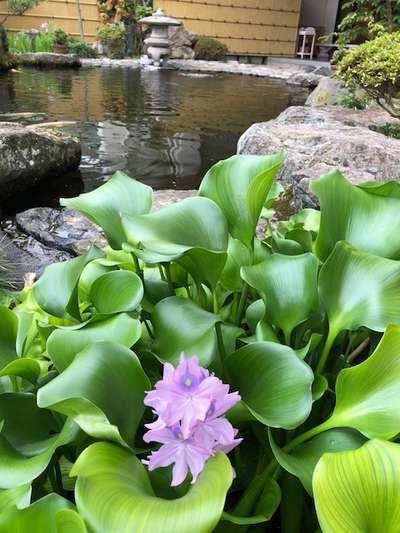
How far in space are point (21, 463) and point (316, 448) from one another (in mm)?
403

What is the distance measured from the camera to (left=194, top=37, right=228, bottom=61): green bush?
15508 mm

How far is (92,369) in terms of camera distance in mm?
691

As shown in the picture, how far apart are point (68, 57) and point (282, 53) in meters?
8.46

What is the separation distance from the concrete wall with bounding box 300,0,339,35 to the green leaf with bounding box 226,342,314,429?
2004 cm

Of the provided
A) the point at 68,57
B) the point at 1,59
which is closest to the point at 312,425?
the point at 1,59

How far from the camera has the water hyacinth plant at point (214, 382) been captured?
55 centimetres

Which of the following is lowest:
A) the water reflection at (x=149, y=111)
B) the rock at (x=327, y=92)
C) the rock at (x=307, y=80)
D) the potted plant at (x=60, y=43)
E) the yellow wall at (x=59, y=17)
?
the water reflection at (x=149, y=111)

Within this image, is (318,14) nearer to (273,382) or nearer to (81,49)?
(81,49)

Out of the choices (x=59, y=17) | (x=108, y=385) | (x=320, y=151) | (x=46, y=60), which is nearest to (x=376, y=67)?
(x=320, y=151)

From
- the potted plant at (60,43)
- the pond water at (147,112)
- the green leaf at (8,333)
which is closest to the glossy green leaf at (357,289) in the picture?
the green leaf at (8,333)

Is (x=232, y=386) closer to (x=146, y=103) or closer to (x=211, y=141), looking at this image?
(x=211, y=141)

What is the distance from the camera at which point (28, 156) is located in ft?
13.3

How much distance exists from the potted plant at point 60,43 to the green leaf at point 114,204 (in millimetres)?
14458

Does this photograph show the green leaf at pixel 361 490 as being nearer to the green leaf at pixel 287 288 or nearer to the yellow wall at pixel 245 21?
the green leaf at pixel 287 288
